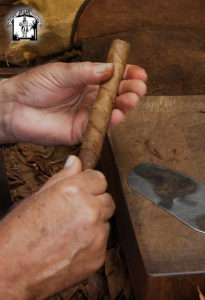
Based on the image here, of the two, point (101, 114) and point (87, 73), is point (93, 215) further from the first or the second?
point (87, 73)

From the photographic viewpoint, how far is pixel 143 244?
112 centimetres

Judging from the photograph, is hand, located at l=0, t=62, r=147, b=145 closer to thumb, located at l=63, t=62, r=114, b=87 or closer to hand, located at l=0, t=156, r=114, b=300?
thumb, located at l=63, t=62, r=114, b=87

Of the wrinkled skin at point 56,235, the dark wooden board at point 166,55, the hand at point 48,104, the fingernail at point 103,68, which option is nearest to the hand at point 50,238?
the wrinkled skin at point 56,235

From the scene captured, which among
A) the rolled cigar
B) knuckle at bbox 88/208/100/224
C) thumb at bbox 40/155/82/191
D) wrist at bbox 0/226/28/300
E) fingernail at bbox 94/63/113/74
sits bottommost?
wrist at bbox 0/226/28/300

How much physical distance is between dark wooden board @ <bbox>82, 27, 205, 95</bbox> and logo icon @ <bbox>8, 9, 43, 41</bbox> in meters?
0.32

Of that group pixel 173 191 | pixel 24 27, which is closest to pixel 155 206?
pixel 173 191

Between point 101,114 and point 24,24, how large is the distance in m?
1.41

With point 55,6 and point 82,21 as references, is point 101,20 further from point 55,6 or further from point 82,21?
point 55,6

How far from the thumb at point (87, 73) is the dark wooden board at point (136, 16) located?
3.42ft

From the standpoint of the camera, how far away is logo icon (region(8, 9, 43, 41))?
7.57 feet

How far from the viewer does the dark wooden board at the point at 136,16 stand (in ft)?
7.60

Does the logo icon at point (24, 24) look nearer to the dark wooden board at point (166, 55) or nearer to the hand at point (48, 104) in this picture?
the dark wooden board at point (166, 55)

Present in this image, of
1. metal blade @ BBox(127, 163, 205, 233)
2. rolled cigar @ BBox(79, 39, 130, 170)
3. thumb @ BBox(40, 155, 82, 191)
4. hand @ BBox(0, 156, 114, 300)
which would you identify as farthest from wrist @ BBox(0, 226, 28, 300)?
metal blade @ BBox(127, 163, 205, 233)

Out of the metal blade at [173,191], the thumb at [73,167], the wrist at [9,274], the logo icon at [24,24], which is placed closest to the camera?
the wrist at [9,274]
